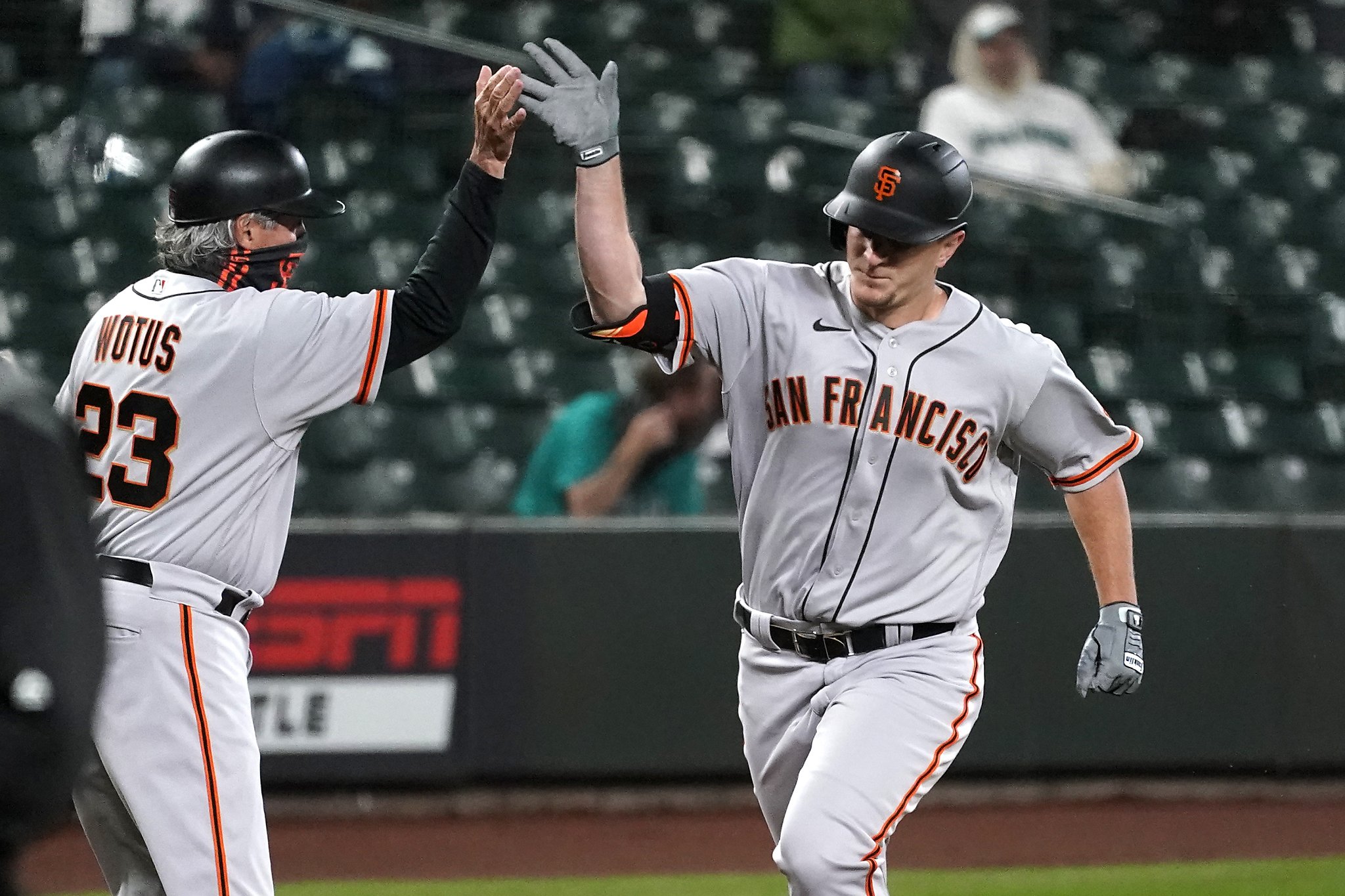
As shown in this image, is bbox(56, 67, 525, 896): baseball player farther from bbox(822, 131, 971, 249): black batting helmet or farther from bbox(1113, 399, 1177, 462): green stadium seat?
bbox(1113, 399, 1177, 462): green stadium seat

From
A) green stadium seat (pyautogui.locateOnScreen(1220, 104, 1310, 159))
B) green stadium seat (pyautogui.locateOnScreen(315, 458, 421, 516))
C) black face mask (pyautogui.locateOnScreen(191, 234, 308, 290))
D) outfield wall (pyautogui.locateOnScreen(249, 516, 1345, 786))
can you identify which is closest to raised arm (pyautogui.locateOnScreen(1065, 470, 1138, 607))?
black face mask (pyautogui.locateOnScreen(191, 234, 308, 290))

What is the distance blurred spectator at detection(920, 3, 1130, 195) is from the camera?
26.3 ft

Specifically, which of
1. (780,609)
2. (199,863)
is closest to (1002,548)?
(780,609)

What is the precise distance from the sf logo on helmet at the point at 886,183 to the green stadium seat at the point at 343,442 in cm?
419

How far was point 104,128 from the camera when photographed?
7.47m

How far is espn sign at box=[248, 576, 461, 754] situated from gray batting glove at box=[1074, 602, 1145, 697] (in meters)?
3.27

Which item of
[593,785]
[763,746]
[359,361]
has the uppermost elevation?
[359,361]

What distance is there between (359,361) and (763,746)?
115cm

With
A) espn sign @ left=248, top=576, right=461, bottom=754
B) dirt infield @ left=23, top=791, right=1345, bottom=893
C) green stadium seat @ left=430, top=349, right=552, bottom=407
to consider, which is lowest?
dirt infield @ left=23, top=791, right=1345, bottom=893

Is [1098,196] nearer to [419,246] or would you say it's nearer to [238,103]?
[419,246]

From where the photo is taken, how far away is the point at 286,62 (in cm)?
759

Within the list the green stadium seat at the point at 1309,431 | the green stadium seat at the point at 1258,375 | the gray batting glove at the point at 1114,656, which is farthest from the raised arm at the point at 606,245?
the green stadium seat at the point at 1309,431

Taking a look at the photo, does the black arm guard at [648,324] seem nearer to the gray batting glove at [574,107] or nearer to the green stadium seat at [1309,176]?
the gray batting glove at [574,107]

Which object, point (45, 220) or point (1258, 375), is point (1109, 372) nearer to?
point (1258, 375)
